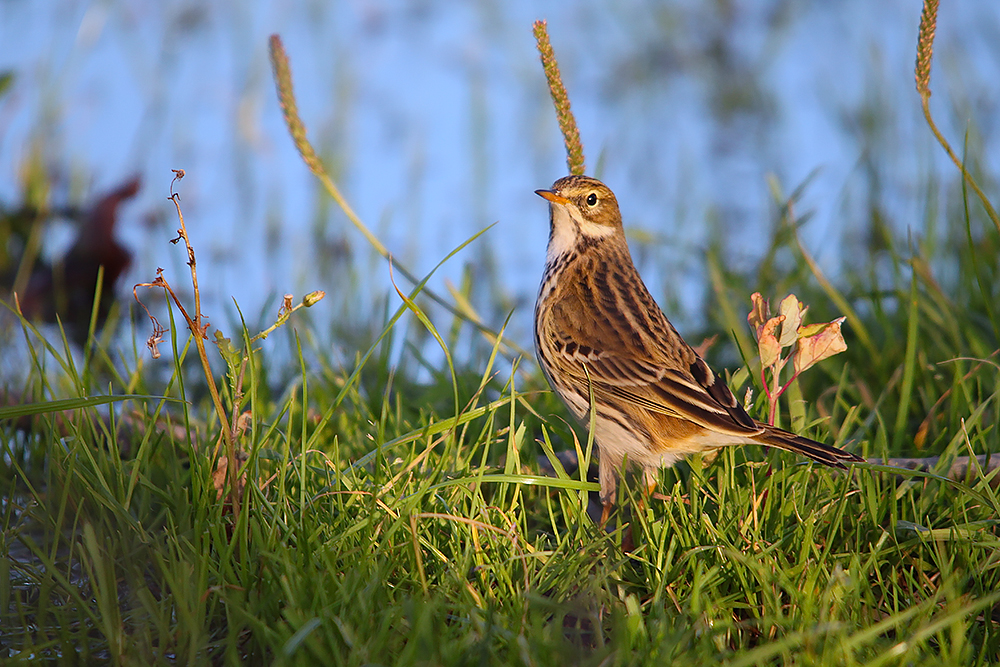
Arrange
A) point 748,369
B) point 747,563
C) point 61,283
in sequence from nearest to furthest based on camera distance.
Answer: point 747,563 < point 748,369 < point 61,283

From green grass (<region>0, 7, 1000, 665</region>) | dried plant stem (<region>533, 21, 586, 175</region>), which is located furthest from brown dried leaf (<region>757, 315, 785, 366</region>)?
dried plant stem (<region>533, 21, 586, 175</region>)

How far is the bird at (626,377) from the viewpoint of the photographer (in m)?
3.48

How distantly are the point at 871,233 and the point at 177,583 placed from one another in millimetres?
6328

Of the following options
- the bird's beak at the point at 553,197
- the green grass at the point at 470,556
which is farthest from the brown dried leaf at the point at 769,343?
the bird's beak at the point at 553,197

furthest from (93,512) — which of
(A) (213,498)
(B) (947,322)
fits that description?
(B) (947,322)

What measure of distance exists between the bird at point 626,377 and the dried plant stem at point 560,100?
0.58m

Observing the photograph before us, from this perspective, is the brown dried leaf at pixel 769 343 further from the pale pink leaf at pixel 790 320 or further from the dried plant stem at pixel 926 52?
the dried plant stem at pixel 926 52

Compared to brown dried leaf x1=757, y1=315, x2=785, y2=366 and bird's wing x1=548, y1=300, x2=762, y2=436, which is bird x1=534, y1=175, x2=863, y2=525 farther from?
brown dried leaf x1=757, y1=315, x2=785, y2=366

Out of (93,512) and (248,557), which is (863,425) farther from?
(93,512)

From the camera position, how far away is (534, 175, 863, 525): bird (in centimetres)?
348

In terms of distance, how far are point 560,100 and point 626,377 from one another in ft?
4.09

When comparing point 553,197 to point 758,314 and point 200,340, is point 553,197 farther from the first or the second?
point 200,340

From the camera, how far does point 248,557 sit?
270cm

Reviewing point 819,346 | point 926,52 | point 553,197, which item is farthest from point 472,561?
point 926,52
